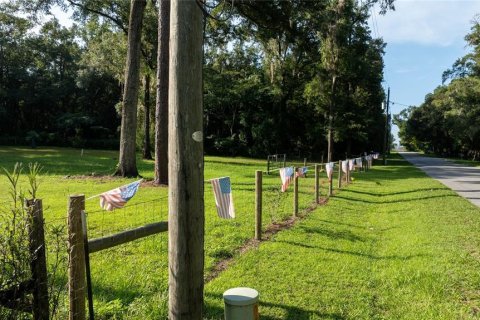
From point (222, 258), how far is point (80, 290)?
311 centimetres

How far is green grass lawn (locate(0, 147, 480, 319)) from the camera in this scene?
439cm

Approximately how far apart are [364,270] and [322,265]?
591 mm

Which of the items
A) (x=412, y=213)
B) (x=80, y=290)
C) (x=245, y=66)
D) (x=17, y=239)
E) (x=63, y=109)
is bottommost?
(x=412, y=213)

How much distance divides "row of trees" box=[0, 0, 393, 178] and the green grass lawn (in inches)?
277

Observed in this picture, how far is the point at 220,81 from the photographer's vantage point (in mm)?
41406

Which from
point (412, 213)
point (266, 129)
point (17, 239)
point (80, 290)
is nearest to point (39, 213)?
point (17, 239)

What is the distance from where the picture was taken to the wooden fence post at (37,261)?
276cm

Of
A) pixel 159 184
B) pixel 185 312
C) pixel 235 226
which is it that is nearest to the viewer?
pixel 185 312

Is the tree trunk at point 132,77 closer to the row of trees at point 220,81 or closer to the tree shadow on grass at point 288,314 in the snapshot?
the row of trees at point 220,81

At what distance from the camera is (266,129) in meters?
40.3

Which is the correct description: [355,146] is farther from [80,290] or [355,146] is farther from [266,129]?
[80,290]

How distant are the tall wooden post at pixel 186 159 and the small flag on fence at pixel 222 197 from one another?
2.68 m

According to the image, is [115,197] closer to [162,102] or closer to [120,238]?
[120,238]

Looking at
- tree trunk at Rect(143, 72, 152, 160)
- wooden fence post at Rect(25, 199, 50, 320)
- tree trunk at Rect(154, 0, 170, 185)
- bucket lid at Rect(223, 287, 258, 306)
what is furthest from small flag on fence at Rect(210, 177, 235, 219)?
tree trunk at Rect(143, 72, 152, 160)
